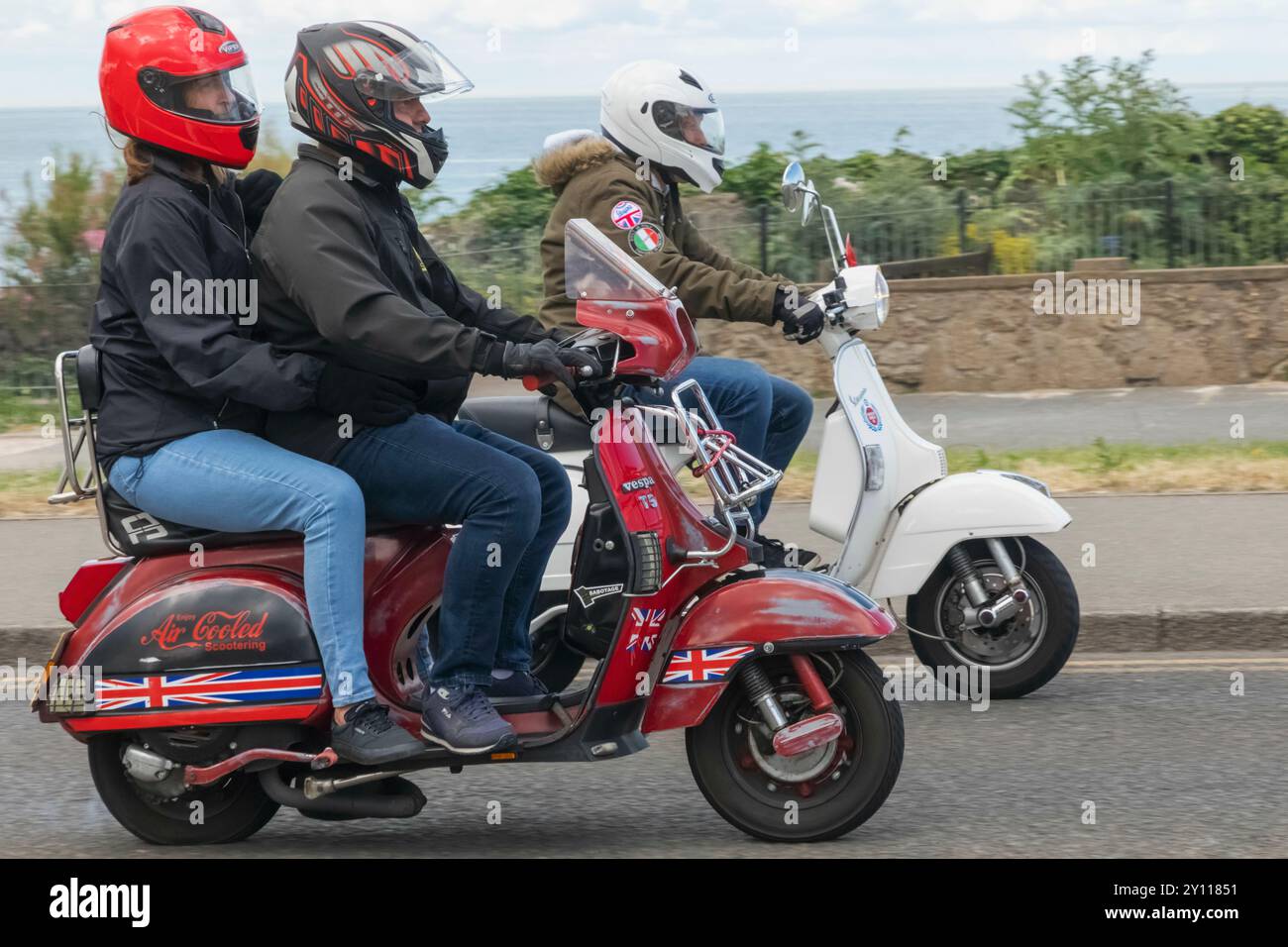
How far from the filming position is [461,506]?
4.48m

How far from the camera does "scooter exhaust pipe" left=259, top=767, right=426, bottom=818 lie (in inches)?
177

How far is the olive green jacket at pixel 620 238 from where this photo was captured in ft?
19.2

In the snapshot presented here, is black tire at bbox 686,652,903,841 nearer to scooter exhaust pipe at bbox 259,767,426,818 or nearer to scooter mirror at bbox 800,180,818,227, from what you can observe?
scooter exhaust pipe at bbox 259,767,426,818

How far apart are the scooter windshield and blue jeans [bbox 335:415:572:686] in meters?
0.46

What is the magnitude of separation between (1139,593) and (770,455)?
5.56 ft

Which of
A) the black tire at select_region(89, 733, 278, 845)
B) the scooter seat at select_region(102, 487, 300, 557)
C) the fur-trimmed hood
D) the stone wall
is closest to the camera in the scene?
the scooter seat at select_region(102, 487, 300, 557)

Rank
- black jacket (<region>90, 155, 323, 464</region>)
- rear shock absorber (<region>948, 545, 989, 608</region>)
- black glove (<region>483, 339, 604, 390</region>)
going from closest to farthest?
black glove (<region>483, 339, 604, 390</region>)
black jacket (<region>90, 155, 323, 464</region>)
rear shock absorber (<region>948, 545, 989, 608</region>)

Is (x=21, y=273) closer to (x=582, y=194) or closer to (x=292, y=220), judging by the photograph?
(x=582, y=194)

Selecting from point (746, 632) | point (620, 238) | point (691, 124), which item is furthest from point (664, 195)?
point (746, 632)

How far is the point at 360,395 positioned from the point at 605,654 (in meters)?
0.86

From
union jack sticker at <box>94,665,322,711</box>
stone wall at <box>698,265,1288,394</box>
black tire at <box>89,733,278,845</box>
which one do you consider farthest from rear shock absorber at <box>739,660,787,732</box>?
stone wall at <box>698,265,1288,394</box>

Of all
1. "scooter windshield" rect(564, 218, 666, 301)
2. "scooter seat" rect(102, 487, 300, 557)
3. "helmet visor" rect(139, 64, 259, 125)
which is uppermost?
"helmet visor" rect(139, 64, 259, 125)

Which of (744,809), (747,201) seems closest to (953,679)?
(744,809)

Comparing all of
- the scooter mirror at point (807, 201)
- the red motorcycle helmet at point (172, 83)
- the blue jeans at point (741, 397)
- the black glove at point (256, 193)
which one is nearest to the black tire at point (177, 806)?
the black glove at point (256, 193)
